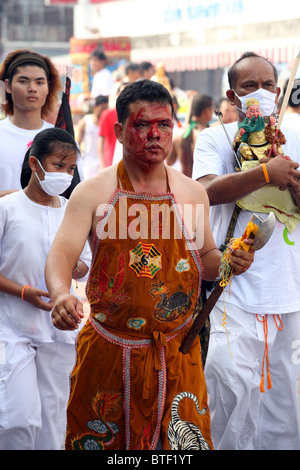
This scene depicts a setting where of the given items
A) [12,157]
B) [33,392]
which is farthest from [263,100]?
[33,392]

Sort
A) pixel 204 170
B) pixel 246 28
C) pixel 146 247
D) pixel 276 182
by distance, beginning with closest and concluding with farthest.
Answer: pixel 146 247 < pixel 276 182 < pixel 204 170 < pixel 246 28

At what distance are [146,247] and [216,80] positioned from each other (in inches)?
924

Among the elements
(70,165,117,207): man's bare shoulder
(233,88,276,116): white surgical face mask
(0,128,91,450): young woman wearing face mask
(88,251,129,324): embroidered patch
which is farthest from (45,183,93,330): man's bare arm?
(233,88,276,116): white surgical face mask

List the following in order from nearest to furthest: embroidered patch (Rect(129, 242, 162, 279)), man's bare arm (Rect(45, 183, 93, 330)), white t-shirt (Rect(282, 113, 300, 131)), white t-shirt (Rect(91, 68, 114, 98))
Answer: man's bare arm (Rect(45, 183, 93, 330)) < embroidered patch (Rect(129, 242, 162, 279)) < white t-shirt (Rect(282, 113, 300, 131)) < white t-shirt (Rect(91, 68, 114, 98))

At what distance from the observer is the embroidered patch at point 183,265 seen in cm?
351

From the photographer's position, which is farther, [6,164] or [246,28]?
[246,28]

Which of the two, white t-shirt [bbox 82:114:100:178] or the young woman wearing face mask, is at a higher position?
the young woman wearing face mask

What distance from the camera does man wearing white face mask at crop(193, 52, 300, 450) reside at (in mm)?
4426

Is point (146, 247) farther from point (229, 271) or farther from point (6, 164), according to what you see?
point (6, 164)

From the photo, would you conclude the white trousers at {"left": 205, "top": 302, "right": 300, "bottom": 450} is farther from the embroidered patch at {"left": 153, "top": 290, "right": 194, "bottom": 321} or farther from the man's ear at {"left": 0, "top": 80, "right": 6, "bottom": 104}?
the man's ear at {"left": 0, "top": 80, "right": 6, "bottom": 104}

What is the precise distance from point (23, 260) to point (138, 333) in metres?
1.11

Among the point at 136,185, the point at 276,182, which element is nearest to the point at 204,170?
the point at 276,182

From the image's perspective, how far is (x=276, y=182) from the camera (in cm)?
424

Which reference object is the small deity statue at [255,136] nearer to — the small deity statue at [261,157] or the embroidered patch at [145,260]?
the small deity statue at [261,157]
